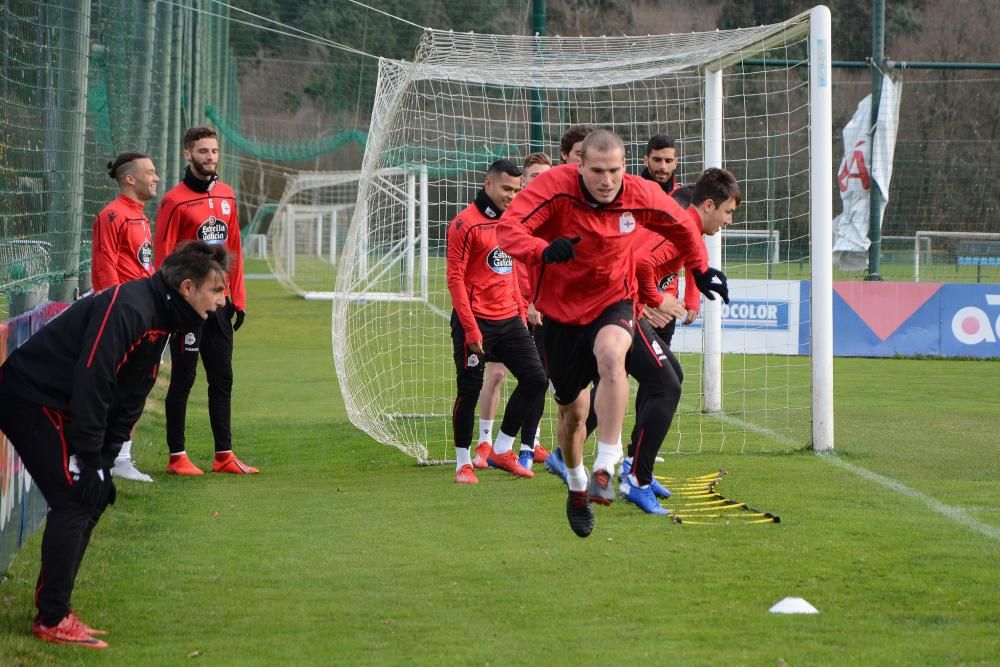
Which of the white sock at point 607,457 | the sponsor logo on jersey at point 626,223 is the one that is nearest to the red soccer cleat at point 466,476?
the white sock at point 607,457

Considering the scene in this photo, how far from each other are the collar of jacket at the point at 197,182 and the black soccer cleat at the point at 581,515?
14.9ft

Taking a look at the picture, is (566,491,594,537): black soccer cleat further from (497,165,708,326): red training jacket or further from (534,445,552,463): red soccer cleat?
(534,445,552,463): red soccer cleat

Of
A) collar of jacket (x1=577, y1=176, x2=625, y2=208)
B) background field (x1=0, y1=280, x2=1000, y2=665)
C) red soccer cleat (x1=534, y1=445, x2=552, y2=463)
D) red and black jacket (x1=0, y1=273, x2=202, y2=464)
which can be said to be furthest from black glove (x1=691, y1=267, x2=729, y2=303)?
red soccer cleat (x1=534, y1=445, x2=552, y2=463)

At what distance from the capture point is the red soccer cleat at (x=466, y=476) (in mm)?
9297

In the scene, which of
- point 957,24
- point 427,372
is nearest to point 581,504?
point 427,372

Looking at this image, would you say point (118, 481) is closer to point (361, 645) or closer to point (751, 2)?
point (361, 645)

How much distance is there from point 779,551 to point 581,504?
3.84ft

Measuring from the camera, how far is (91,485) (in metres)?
5.27

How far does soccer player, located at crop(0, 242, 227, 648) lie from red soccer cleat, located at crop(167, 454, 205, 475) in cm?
425

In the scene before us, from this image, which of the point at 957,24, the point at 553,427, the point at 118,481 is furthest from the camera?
the point at 957,24

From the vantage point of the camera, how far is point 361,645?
17.4 ft

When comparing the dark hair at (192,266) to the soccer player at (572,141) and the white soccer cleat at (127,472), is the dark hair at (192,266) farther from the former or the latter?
the white soccer cleat at (127,472)

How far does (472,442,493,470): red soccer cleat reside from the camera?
10.0 m

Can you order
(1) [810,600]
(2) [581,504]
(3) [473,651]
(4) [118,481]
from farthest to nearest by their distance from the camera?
(4) [118,481] → (2) [581,504] → (1) [810,600] → (3) [473,651]
